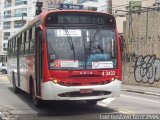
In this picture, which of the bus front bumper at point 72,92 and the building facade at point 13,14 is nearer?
the bus front bumper at point 72,92

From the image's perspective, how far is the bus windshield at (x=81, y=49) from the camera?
1380 cm

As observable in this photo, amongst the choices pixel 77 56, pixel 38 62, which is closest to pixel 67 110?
pixel 38 62

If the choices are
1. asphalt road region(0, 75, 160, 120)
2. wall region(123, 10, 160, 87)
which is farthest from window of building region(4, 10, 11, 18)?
asphalt road region(0, 75, 160, 120)

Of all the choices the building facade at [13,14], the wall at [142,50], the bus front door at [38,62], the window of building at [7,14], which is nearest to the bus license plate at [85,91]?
the bus front door at [38,62]

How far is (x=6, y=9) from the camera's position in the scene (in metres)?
107

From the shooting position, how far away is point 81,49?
13945 millimetres

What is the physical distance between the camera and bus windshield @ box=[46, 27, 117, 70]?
1380 cm

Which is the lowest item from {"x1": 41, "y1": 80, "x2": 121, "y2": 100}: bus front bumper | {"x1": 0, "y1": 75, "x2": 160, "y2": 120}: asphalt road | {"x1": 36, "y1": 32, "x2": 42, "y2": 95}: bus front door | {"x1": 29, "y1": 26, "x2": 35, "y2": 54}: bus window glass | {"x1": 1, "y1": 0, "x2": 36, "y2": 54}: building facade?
{"x1": 0, "y1": 75, "x2": 160, "y2": 120}: asphalt road

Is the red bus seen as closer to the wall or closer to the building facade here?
the wall

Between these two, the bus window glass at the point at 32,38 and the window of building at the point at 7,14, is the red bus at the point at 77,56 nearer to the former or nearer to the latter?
the bus window glass at the point at 32,38

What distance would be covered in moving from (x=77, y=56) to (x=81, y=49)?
0.84 ft

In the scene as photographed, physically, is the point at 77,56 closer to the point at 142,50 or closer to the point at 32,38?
the point at 32,38

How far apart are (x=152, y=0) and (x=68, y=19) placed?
163ft

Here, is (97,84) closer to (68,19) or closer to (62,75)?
(62,75)
